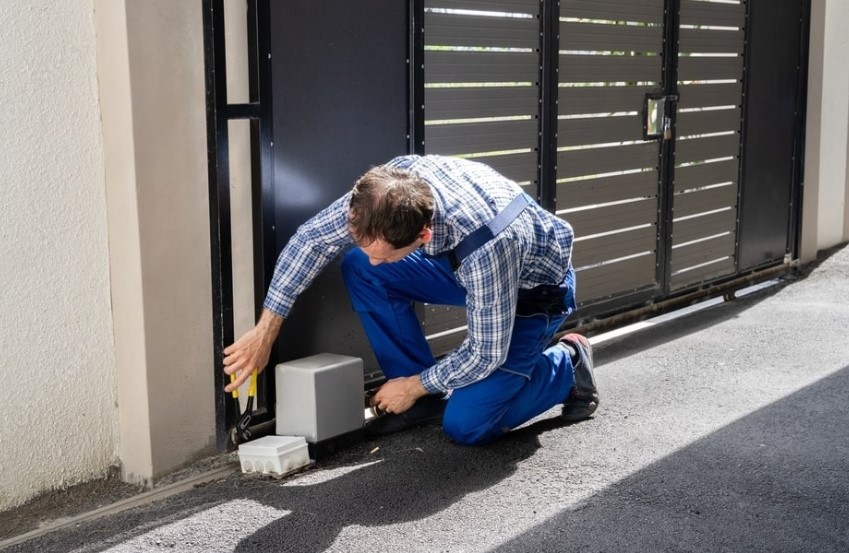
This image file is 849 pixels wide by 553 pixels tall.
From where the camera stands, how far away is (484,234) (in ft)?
12.5

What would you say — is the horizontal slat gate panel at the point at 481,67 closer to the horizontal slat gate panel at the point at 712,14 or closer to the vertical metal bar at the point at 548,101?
the vertical metal bar at the point at 548,101

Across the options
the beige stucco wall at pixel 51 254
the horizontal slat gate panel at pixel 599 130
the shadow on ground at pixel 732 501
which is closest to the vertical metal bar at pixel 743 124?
the horizontal slat gate panel at pixel 599 130

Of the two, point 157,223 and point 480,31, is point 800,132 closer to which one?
point 480,31

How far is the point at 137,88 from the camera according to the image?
3.63 m

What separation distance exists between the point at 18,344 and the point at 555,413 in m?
2.22

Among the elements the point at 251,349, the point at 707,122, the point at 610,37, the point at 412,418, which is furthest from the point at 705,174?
the point at 251,349

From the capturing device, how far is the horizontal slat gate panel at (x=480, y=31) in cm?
475

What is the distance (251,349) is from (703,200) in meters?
3.73

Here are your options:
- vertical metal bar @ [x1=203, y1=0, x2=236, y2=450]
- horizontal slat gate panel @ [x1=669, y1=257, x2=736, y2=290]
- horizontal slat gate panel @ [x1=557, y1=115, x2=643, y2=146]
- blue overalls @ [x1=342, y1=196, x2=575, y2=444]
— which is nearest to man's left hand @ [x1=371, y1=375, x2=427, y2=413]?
blue overalls @ [x1=342, y1=196, x2=575, y2=444]

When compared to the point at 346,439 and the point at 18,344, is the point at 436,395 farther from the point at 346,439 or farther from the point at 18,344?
the point at 18,344

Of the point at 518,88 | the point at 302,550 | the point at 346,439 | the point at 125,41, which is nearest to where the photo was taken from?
the point at 302,550

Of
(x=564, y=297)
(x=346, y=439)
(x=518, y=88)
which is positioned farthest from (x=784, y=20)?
(x=346, y=439)

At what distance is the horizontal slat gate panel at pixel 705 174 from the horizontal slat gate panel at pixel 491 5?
1713 millimetres

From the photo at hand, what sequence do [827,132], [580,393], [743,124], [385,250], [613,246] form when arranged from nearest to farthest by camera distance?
[385,250] < [580,393] < [613,246] < [743,124] < [827,132]
